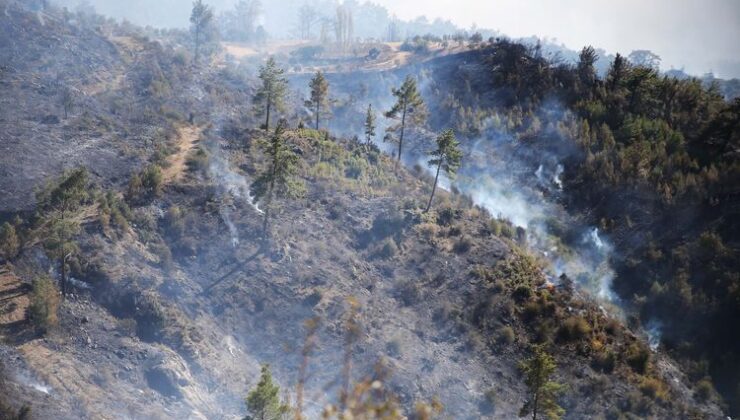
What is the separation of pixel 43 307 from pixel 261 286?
1275cm

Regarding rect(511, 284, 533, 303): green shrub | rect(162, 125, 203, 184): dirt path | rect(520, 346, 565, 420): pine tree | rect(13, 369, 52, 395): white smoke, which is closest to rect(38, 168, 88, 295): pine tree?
rect(13, 369, 52, 395): white smoke

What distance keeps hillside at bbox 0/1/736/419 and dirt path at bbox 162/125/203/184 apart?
32 centimetres

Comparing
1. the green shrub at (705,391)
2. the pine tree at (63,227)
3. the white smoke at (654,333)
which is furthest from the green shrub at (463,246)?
the pine tree at (63,227)

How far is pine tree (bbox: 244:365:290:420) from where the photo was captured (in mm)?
21312

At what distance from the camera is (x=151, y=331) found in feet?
96.5

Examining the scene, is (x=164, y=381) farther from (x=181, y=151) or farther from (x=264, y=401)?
(x=181, y=151)

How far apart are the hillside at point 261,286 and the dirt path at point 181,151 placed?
32cm

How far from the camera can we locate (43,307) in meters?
26.3

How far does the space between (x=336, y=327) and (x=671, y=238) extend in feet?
90.3

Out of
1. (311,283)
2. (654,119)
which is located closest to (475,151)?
(654,119)

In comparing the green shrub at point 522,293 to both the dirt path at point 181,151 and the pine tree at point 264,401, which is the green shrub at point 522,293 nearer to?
the pine tree at point 264,401

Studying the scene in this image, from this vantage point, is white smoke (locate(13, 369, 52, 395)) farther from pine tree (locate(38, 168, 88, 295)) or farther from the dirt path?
the dirt path

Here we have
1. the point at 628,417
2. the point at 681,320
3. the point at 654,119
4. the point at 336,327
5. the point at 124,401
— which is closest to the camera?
the point at 124,401

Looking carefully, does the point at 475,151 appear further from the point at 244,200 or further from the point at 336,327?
the point at 336,327
